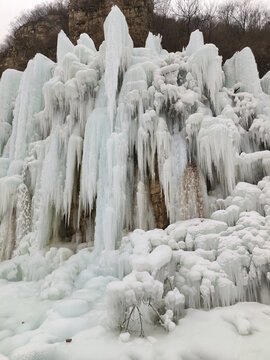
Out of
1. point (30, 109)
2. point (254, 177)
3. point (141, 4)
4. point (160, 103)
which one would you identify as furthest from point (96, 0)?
point (254, 177)

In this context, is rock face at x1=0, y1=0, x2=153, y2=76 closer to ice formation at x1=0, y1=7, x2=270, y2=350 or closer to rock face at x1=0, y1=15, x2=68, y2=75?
rock face at x1=0, y1=15, x2=68, y2=75

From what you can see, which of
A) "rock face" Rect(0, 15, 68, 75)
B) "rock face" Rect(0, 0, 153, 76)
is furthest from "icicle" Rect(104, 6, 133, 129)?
"rock face" Rect(0, 15, 68, 75)

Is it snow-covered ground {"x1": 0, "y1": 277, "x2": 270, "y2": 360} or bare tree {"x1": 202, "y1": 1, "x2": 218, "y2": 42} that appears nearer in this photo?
snow-covered ground {"x1": 0, "y1": 277, "x2": 270, "y2": 360}

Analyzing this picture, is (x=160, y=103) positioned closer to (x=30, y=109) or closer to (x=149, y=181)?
(x=149, y=181)

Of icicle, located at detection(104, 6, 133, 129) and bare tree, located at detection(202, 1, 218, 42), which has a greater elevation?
bare tree, located at detection(202, 1, 218, 42)

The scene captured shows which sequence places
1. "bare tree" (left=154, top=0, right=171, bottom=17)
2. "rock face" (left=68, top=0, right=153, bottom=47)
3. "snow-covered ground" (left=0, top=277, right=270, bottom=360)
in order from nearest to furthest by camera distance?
"snow-covered ground" (left=0, top=277, right=270, bottom=360), "rock face" (left=68, top=0, right=153, bottom=47), "bare tree" (left=154, top=0, right=171, bottom=17)

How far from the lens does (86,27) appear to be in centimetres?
1249

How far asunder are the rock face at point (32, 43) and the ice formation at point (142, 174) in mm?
7246

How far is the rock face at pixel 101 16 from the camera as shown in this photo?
1202cm

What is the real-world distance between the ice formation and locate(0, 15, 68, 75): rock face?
7246 mm

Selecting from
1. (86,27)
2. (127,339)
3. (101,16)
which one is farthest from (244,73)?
(86,27)

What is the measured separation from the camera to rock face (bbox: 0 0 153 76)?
12.1 m

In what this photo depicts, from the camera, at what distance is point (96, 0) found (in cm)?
1241

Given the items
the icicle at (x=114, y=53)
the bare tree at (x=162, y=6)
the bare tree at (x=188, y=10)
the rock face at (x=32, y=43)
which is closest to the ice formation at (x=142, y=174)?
the icicle at (x=114, y=53)
